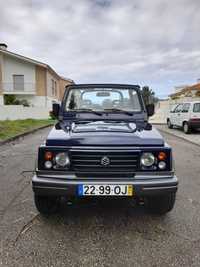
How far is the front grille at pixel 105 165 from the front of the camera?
2.98m

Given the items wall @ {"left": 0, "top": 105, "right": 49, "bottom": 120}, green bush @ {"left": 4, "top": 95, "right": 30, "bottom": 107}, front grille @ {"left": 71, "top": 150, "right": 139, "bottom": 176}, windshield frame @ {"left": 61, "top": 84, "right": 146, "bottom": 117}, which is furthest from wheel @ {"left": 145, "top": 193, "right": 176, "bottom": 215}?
green bush @ {"left": 4, "top": 95, "right": 30, "bottom": 107}

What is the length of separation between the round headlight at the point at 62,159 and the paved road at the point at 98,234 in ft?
2.76

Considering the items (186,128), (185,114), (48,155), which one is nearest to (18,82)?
(185,114)

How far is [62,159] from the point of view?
3014 millimetres

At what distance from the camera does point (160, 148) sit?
9.93ft

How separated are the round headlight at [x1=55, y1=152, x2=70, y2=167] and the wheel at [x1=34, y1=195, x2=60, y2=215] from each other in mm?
629

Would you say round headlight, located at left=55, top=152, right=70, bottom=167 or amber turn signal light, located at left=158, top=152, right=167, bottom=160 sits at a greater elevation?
amber turn signal light, located at left=158, top=152, right=167, bottom=160

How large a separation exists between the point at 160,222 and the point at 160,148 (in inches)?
42.3

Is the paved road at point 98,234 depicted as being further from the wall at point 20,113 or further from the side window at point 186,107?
the wall at point 20,113

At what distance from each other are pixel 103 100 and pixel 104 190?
219cm

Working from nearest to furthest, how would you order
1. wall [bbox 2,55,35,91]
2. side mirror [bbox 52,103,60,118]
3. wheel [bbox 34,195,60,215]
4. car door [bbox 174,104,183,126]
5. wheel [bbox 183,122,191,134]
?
wheel [bbox 34,195,60,215] < side mirror [bbox 52,103,60,118] < wheel [bbox 183,122,191,134] < car door [bbox 174,104,183,126] < wall [bbox 2,55,35,91]

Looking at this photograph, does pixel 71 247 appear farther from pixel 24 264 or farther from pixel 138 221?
pixel 138 221

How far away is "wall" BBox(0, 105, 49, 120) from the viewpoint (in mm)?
20703

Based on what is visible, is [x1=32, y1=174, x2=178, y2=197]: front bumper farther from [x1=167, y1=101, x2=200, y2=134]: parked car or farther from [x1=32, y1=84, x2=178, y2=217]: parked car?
[x1=167, y1=101, x2=200, y2=134]: parked car
